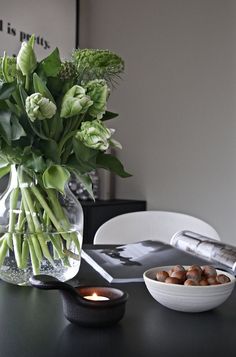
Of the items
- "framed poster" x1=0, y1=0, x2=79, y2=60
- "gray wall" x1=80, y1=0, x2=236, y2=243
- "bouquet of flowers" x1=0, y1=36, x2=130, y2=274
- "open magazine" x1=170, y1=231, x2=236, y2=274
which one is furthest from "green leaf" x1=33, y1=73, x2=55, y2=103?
"framed poster" x1=0, y1=0, x2=79, y2=60

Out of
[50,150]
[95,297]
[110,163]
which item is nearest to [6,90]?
[50,150]

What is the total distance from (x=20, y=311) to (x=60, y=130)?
1.11 feet

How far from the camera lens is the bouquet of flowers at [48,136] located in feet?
2.75

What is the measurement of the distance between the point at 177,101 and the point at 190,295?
190 centimetres

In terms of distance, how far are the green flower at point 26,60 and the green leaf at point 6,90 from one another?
1.8 inches

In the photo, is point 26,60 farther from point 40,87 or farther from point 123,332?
point 123,332

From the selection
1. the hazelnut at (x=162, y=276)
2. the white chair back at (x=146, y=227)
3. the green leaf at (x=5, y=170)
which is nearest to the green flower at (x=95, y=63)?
the green leaf at (x=5, y=170)

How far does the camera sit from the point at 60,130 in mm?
898

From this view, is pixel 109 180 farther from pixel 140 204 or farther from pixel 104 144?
pixel 104 144

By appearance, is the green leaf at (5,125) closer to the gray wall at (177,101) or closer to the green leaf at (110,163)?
the green leaf at (110,163)

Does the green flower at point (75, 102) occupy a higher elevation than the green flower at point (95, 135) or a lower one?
higher

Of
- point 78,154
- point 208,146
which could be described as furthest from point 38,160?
point 208,146

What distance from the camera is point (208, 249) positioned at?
1.16 meters

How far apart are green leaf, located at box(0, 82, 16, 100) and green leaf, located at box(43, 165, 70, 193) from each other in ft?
0.48
